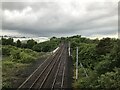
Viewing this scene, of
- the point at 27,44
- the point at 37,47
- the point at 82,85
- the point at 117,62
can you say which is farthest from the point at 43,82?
the point at 27,44

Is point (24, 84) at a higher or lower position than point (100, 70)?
lower

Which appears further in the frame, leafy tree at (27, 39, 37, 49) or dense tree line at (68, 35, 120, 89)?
leafy tree at (27, 39, 37, 49)

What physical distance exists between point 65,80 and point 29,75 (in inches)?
258

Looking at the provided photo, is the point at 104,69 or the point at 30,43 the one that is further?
the point at 30,43

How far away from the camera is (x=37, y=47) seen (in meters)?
113

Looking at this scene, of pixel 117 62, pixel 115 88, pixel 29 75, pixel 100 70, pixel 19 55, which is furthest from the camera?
pixel 19 55

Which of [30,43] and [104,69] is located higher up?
[30,43]

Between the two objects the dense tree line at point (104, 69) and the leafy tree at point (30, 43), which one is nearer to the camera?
the dense tree line at point (104, 69)

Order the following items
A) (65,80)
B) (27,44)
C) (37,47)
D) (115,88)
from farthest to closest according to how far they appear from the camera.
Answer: (27,44) < (37,47) < (65,80) < (115,88)

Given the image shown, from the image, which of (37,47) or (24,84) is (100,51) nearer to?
(24,84)

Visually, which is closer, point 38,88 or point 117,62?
point 117,62

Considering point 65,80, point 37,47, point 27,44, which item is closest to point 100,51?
point 65,80

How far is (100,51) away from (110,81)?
18.5 meters

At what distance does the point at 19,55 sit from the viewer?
191ft
